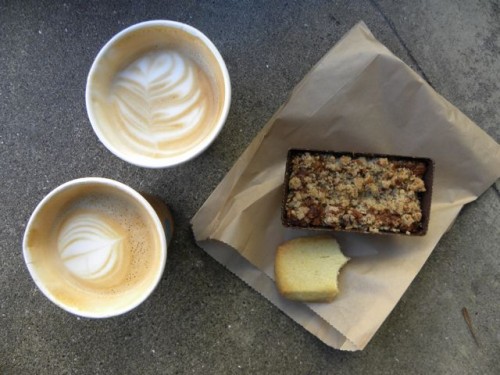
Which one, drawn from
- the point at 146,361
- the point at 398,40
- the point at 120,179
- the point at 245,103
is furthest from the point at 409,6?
the point at 146,361

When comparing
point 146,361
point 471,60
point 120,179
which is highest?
point 471,60

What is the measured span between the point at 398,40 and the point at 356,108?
21 cm

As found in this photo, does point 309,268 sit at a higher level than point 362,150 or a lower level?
lower

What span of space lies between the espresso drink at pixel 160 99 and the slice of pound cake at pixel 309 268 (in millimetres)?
294

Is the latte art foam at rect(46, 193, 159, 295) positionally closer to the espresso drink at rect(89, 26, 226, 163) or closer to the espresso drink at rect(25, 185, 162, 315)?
the espresso drink at rect(25, 185, 162, 315)

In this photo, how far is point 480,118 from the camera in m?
1.04

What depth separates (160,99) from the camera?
2.87 feet

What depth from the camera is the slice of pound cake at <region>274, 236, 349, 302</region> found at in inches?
38.2

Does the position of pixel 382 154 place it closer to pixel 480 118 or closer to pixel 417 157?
pixel 417 157

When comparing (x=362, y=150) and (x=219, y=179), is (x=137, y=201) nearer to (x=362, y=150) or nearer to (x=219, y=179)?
(x=219, y=179)

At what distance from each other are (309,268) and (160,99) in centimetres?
41

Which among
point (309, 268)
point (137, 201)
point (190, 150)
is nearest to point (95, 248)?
point (137, 201)

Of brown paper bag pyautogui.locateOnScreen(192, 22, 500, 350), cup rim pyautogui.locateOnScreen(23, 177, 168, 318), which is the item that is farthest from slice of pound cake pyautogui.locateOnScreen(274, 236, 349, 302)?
cup rim pyautogui.locateOnScreen(23, 177, 168, 318)

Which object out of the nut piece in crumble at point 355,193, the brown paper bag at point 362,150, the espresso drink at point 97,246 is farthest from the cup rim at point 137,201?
the nut piece in crumble at point 355,193
